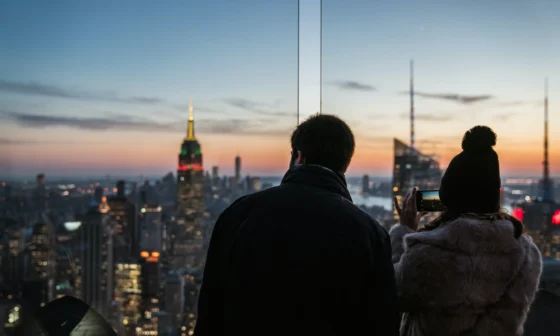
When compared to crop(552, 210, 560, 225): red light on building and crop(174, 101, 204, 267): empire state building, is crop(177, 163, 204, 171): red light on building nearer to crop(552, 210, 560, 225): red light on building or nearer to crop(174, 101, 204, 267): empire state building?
crop(174, 101, 204, 267): empire state building

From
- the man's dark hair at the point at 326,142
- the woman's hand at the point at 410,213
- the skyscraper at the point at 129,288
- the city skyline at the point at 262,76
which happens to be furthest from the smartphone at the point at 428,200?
the skyscraper at the point at 129,288

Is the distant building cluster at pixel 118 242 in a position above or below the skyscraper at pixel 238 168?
below

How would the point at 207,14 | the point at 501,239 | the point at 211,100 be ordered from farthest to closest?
the point at 211,100 → the point at 207,14 → the point at 501,239

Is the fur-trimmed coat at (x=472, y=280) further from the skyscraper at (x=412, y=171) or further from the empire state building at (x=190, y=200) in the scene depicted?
the empire state building at (x=190, y=200)

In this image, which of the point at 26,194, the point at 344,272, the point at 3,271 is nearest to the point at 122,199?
the point at 26,194

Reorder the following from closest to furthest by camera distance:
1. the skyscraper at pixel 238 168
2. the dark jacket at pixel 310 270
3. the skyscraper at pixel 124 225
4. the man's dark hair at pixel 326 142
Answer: the dark jacket at pixel 310 270
the man's dark hair at pixel 326 142
the skyscraper at pixel 238 168
the skyscraper at pixel 124 225

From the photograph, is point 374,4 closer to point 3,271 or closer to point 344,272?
point 344,272
